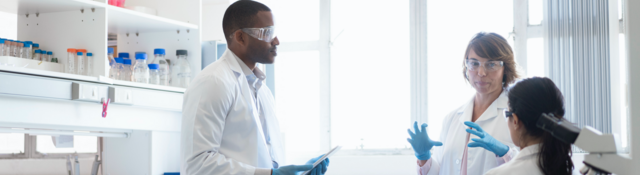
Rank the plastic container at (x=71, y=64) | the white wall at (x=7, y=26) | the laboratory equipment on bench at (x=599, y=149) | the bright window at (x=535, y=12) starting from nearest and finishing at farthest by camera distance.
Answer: the laboratory equipment on bench at (x=599, y=149)
the plastic container at (x=71, y=64)
the white wall at (x=7, y=26)
the bright window at (x=535, y=12)

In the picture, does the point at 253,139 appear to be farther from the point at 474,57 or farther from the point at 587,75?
the point at 587,75

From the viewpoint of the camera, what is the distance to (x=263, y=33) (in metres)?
1.56

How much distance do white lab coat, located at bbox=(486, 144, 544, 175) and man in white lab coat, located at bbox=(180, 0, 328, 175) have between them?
0.58 meters

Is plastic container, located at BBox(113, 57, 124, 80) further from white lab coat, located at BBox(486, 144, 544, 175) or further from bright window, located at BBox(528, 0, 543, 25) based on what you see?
bright window, located at BBox(528, 0, 543, 25)

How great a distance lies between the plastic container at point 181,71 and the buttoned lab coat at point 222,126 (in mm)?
908

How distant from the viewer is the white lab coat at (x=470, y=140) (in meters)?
1.61

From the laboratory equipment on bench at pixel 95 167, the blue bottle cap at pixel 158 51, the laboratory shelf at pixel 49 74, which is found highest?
the blue bottle cap at pixel 158 51

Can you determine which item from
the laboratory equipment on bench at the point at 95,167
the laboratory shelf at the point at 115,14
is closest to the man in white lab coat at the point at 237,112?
the laboratory shelf at the point at 115,14

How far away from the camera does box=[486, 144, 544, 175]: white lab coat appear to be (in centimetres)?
115

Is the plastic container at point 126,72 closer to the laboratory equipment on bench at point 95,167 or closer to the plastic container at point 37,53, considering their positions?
the plastic container at point 37,53

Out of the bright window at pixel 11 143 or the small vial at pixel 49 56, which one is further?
the bright window at pixel 11 143

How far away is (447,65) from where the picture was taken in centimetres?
314

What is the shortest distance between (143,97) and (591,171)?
71.2 inches

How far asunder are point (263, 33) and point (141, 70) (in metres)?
0.93
